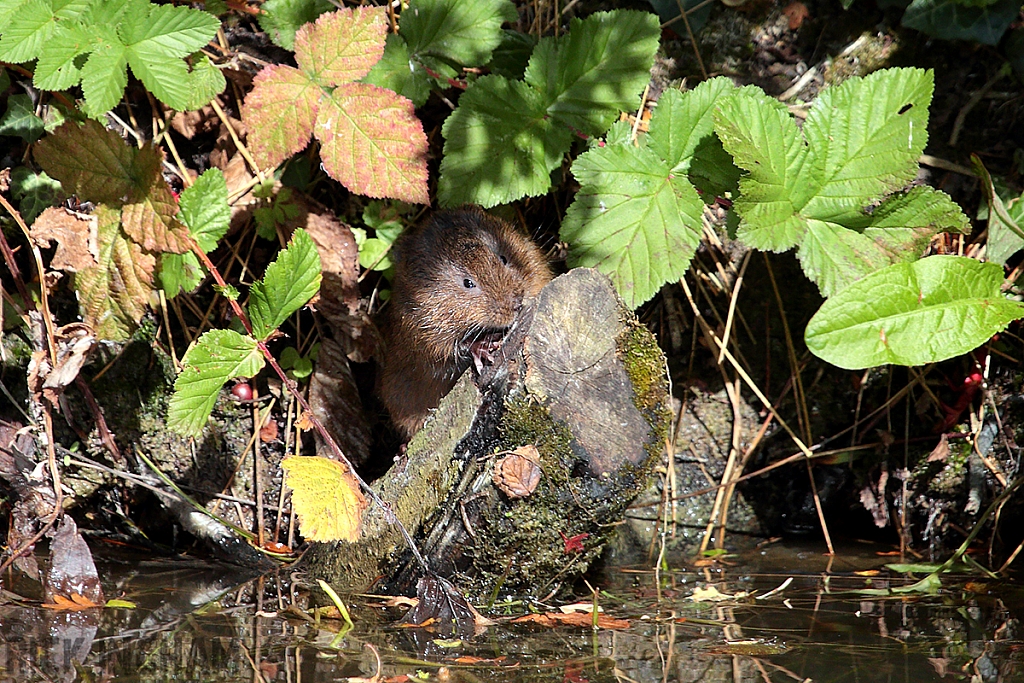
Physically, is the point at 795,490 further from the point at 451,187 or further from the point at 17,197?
the point at 17,197

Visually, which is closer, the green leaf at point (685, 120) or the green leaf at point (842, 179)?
the green leaf at point (842, 179)

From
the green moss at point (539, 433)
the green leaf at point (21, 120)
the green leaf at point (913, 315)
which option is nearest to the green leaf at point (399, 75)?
the green leaf at point (21, 120)

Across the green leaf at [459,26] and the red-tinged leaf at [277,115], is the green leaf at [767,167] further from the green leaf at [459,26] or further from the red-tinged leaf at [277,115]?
the red-tinged leaf at [277,115]

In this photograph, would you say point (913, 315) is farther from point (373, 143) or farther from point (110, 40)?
point (110, 40)

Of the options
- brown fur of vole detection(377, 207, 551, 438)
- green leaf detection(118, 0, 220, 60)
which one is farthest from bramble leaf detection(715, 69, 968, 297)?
green leaf detection(118, 0, 220, 60)

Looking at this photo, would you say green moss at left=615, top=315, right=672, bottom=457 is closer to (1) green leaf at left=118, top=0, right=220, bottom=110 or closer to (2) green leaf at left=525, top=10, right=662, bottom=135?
(2) green leaf at left=525, top=10, right=662, bottom=135

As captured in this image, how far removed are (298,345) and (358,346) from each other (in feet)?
0.95

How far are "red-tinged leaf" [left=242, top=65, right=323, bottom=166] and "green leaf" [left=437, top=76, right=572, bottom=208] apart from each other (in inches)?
21.8

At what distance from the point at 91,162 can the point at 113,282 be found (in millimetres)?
481

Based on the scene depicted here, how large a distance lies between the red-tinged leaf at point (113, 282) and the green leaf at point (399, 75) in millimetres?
1193

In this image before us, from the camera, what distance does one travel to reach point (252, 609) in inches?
126

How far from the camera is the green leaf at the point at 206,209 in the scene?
343 cm

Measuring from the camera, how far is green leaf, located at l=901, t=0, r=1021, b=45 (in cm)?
378

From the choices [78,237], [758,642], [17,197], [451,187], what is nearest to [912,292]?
[758,642]
